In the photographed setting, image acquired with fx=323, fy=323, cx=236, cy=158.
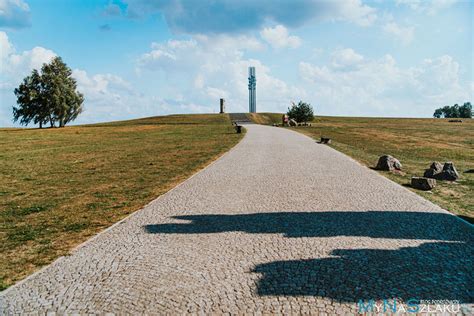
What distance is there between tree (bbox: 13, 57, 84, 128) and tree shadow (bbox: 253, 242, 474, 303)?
223 feet

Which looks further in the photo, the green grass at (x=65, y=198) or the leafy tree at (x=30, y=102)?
the leafy tree at (x=30, y=102)

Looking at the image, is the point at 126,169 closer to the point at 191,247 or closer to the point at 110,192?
the point at 110,192

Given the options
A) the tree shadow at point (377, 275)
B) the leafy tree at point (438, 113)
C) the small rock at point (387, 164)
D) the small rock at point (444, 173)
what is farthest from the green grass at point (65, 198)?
the leafy tree at point (438, 113)

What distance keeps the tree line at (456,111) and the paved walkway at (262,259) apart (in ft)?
465

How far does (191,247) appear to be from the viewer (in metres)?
5.99

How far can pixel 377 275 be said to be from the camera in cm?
483

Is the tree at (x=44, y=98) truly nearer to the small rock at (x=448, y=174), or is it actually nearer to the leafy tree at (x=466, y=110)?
the small rock at (x=448, y=174)

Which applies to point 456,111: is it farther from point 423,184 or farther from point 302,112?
point 423,184

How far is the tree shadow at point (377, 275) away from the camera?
4359 millimetres

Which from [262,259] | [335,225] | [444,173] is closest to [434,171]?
[444,173]

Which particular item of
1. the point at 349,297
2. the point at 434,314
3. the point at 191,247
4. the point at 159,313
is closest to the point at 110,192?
the point at 191,247

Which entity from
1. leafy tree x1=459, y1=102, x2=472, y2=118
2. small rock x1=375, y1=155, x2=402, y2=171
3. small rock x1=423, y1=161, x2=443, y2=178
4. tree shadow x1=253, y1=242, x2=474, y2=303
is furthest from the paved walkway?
leafy tree x1=459, y1=102, x2=472, y2=118

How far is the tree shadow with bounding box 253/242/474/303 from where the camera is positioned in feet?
14.3

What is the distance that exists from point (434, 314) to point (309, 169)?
34.1 ft
